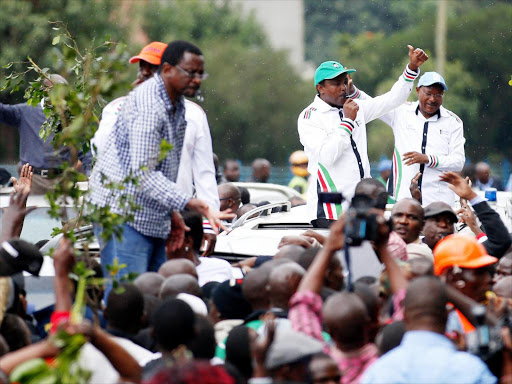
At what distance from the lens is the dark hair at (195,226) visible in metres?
7.06

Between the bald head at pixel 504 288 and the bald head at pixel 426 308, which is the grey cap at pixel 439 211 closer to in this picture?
the bald head at pixel 504 288

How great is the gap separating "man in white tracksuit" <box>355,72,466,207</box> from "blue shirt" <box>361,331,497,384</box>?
189 inches

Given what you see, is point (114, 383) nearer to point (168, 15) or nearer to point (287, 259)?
point (287, 259)

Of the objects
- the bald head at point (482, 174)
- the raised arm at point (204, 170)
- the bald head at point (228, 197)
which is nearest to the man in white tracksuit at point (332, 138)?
the raised arm at point (204, 170)

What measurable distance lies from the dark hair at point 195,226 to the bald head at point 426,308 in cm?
267

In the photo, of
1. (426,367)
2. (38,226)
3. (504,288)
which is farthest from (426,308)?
(38,226)

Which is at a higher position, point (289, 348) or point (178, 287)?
point (289, 348)

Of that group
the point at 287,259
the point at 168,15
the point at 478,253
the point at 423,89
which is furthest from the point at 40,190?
the point at 168,15

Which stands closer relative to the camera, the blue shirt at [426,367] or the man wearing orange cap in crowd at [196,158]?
the blue shirt at [426,367]

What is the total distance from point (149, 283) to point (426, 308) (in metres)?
2.01

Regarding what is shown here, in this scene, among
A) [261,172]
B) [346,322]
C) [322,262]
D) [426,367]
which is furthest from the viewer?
[261,172]

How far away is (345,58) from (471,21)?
4836mm

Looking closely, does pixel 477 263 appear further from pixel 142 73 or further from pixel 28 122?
pixel 28 122

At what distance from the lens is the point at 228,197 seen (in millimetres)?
11383
